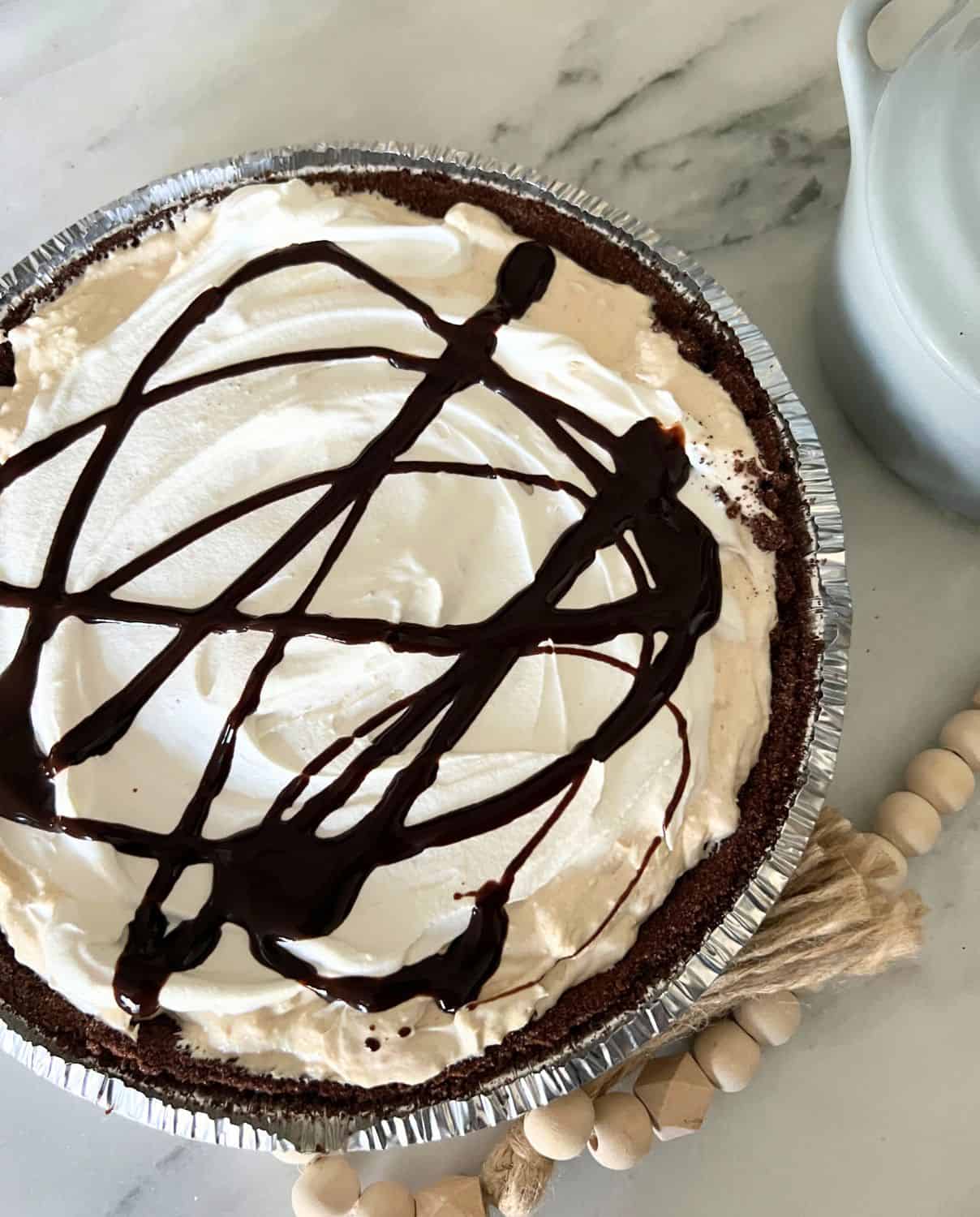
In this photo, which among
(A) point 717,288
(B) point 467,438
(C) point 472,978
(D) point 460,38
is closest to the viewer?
(C) point 472,978

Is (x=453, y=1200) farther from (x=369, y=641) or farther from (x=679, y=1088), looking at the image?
(x=369, y=641)

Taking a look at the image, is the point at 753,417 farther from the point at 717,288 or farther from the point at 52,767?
the point at 52,767

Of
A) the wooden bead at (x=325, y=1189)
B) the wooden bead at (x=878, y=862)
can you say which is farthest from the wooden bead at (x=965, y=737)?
the wooden bead at (x=325, y=1189)

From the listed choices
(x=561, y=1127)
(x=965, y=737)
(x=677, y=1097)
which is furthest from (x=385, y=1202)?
(x=965, y=737)

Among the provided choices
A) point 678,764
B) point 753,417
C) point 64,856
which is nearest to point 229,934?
point 64,856

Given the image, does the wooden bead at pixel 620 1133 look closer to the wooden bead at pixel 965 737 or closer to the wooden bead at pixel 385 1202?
the wooden bead at pixel 385 1202

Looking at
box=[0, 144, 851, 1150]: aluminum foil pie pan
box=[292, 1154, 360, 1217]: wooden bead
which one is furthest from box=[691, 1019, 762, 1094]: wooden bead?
box=[292, 1154, 360, 1217]: wooden bead
